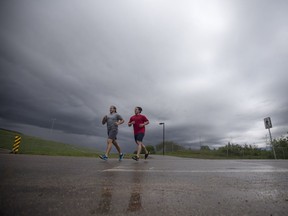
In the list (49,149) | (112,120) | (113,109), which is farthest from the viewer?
(49,149)

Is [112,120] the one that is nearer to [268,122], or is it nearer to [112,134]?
[112,134]

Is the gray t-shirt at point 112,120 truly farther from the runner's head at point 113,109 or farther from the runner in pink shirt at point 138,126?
the runner in pink shirt at point 138,126

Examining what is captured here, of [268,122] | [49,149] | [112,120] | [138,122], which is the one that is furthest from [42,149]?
[268,122]

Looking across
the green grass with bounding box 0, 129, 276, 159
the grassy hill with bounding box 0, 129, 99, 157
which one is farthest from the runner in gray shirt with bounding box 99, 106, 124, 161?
the grassy hill with bounding box 0, 129, 99, 157

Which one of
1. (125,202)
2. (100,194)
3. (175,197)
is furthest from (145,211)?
(100,194)

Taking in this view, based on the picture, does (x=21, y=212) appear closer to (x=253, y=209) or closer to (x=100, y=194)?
(x=100, y=194)

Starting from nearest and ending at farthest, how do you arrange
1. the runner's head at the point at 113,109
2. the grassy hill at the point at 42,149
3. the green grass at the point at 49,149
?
the runner's head at the point at 113,109 < the grassy hill at the point at 42,149 < the green grass at the point at 49,149

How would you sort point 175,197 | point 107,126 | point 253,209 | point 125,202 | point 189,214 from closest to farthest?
point 189,214, point 253,209, point 125,202, point 175,197, point 107,126

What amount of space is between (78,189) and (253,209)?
5.22ft

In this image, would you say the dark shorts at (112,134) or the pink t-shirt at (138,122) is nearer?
the dark shorts at (112,134)

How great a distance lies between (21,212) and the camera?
1.08 meters

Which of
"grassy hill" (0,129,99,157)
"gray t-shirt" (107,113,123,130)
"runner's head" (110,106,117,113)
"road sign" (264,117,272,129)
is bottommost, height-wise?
"grassy hill" (0,129,99,157)

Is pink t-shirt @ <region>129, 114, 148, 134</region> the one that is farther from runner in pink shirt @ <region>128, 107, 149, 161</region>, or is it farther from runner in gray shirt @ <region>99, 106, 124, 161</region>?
runner in gray shirt @ <region>99, 106, 124, 161</region>

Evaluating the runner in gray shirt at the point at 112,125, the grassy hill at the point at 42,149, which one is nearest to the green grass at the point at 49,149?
the grassy hill at the point at 42,149
